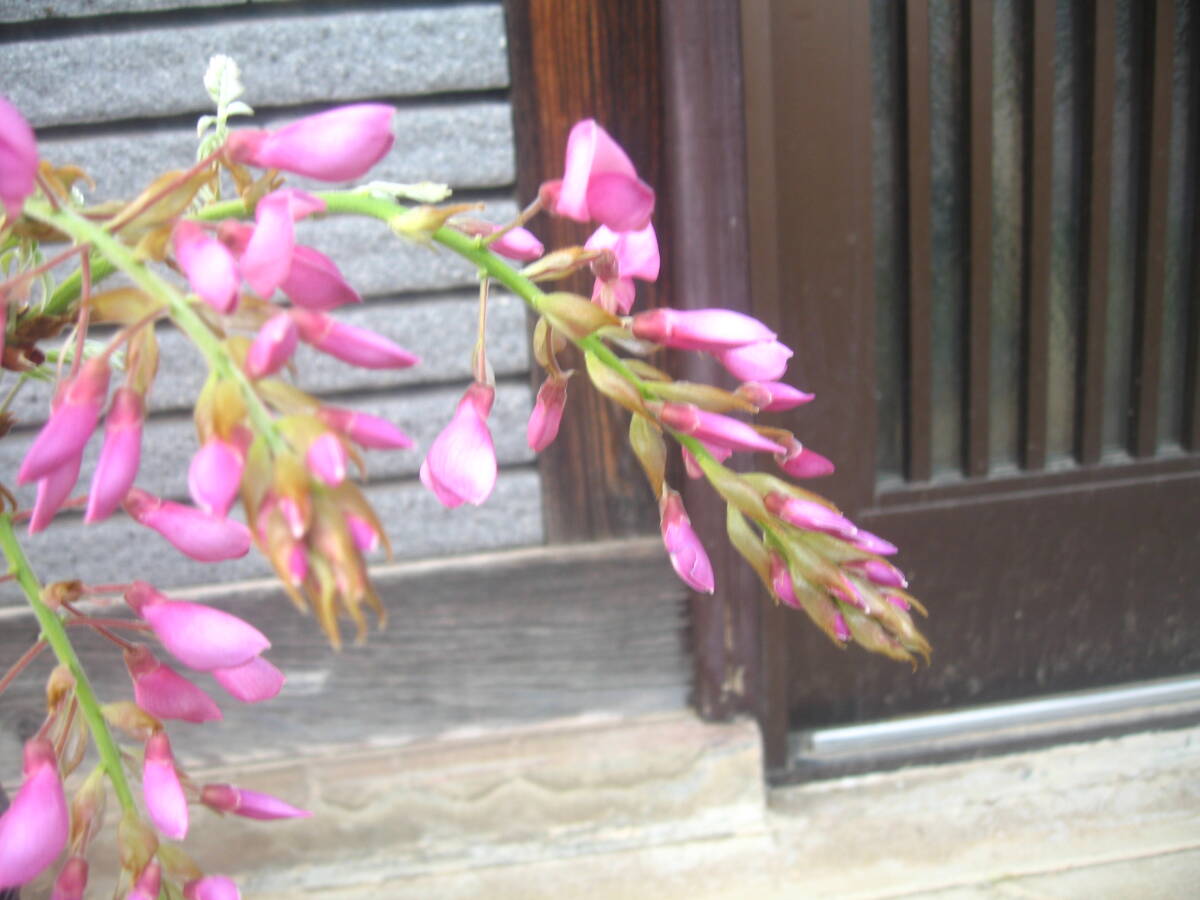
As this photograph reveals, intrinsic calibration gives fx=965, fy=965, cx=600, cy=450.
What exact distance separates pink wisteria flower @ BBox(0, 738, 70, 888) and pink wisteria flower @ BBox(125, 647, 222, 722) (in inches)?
1.4

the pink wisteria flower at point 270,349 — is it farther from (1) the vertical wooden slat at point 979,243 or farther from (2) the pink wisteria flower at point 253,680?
(1) the vertical wooden slat at point 979,243

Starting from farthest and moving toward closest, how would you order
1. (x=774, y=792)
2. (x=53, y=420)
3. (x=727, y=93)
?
1. (x=774, y=792)
2. (x=727, y=93)
3. (x=53, y=420)

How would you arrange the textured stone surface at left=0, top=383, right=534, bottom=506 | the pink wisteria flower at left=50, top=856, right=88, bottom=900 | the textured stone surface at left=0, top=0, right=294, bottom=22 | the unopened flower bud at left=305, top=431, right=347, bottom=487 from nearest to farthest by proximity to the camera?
the unopened flower bud at left=305, top=431, right=347, bottom=487
the pink wisteria flower at left=50, top=856, right=88, bottom=900
the textured stone surface at left=0, top=0, right=294, bottom=22
the textured stone surface at left=0, top=383, right=534, bottom=506

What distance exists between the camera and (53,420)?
0.88ft

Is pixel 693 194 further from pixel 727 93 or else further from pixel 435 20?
pixel 435 20

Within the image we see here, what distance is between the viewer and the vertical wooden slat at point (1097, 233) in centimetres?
119

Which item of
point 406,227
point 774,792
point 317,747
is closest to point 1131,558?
point 774,792

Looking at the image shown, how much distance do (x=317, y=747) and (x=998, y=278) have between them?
1.10 metres

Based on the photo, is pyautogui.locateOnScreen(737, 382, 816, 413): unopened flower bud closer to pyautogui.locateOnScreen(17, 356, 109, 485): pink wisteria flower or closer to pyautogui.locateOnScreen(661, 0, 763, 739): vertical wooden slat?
pyautogui.locateOnScreen(17, 356, 109, 485): pink wisteria flower

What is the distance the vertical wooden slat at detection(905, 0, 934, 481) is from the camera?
116 centimetres

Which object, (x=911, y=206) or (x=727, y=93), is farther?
(x=911, y=206)

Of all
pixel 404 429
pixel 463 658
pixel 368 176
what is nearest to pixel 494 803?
pixel 463 658

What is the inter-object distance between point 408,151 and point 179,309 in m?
0.93

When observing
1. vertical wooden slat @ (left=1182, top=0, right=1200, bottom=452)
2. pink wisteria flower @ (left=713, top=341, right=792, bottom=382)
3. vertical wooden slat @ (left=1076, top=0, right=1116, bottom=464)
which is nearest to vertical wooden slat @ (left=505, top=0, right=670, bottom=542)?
vertical wooden slat @ (left=1076, top=0, right=1116, bottom=464)
